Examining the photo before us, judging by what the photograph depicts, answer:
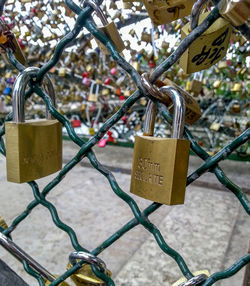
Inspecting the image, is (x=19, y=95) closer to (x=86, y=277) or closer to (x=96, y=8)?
(x=96, y=8)

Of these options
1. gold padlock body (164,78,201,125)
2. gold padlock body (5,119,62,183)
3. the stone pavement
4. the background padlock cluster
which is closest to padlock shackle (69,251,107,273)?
gold padlock body (5,119,62,183)

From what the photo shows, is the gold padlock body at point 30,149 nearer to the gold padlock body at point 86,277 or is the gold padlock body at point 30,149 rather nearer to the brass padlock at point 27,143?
the brass padlock at point 27,143

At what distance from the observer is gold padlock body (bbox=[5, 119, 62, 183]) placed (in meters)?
0.38

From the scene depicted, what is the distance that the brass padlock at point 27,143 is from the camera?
38cm

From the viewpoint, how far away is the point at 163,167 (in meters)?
0.31

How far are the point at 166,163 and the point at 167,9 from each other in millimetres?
180

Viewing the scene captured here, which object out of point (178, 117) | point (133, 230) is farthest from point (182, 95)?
point (133, 230)

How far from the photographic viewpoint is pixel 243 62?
173 centimetres

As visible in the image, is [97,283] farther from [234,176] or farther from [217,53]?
[234,176]

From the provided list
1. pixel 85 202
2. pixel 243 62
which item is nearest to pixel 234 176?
pixel 243 62

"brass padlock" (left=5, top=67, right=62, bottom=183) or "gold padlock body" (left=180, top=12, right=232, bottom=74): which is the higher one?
"gold padlock body" (left=180, top=12, right=232, bottom=74)

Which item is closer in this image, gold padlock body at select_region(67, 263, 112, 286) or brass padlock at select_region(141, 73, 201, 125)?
brass padlock at select_region(141, 73, 201, 125)

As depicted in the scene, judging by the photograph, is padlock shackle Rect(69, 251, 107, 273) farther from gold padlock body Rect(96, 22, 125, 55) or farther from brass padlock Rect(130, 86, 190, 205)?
gold padlock body Rect(96, 22, 125, 55)

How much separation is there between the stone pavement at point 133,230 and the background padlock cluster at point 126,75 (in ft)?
1.74
